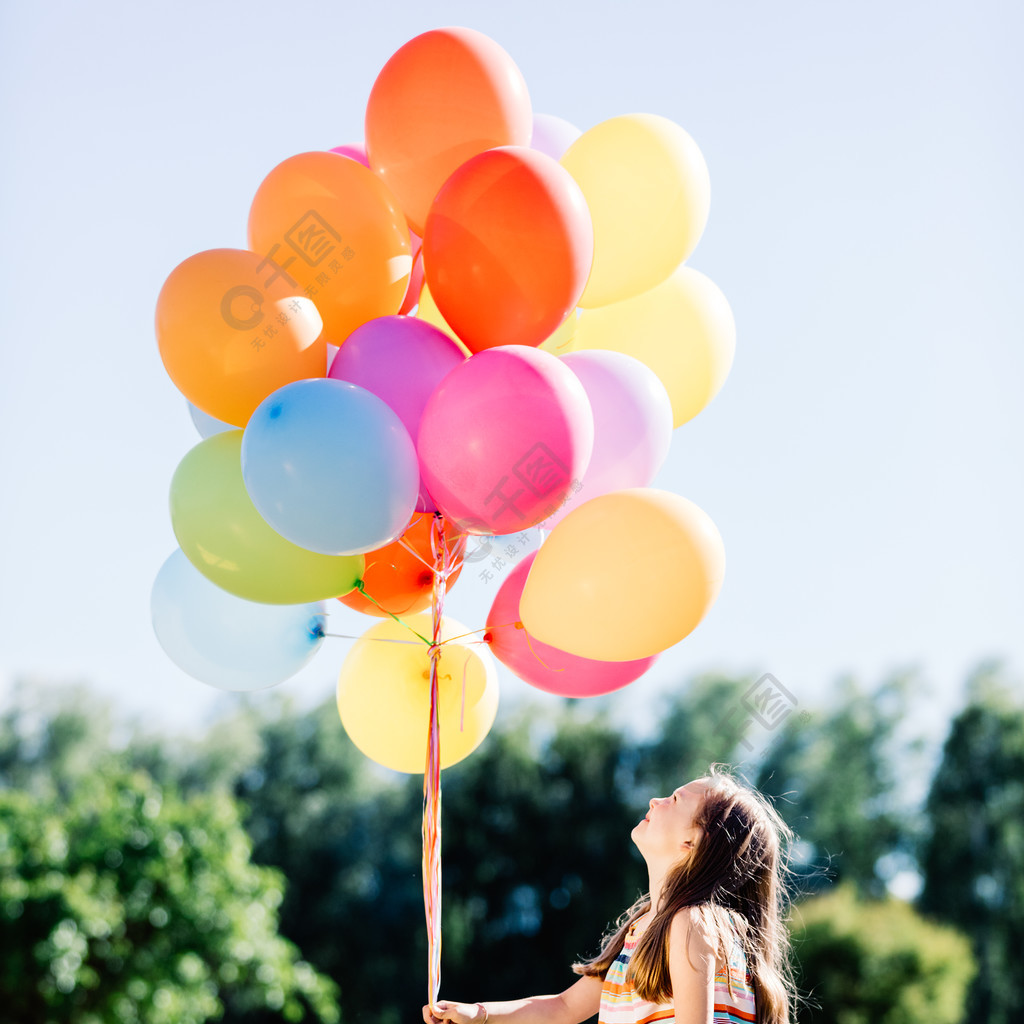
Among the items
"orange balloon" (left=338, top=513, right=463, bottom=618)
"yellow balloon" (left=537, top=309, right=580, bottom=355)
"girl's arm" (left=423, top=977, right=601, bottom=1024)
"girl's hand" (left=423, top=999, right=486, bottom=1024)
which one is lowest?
"girl's arm" (left=423, top=977, right=601, bottom=1024)

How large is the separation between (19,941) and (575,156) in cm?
596

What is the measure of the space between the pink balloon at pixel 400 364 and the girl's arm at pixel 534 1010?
103cm

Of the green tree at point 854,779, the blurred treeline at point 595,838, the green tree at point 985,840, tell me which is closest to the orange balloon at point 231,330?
the blurred treeline at point 595,838

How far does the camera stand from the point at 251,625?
92.5 inches

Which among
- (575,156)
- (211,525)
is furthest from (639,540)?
(575,156)

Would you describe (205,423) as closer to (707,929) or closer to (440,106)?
(440,106)

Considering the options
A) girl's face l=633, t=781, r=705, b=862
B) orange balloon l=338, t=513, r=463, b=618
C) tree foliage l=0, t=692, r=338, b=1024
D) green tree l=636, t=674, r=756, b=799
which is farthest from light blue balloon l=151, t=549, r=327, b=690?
green tree l=636, t=674, r=756, b=799

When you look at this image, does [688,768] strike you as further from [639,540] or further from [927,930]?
[639,540]

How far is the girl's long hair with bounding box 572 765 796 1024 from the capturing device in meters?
1.91

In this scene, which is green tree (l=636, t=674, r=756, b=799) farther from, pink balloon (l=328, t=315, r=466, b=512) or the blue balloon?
the blue balloon

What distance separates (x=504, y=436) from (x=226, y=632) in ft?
3.02

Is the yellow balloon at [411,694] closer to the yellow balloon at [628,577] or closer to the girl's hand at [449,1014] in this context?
the yellow balloon at [628,577]

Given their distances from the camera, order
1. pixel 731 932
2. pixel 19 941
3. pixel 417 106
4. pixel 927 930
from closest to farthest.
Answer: pixel 731 932, pixel 417 106, pixel 19 941, pixel 927 930

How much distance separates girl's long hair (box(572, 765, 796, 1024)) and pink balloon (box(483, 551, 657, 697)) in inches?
12.0
